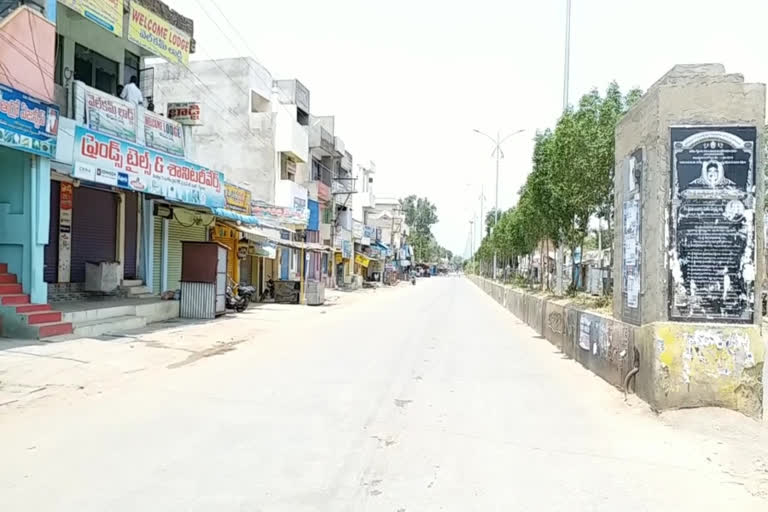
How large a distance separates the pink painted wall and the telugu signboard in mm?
6733

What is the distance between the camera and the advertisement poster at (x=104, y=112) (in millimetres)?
15891

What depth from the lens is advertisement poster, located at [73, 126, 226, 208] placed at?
14.3 meters

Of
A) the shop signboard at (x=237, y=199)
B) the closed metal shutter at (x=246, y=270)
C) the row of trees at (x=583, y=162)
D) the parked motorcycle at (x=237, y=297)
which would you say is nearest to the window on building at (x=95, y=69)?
the shop signboard at (x=237, y=199)

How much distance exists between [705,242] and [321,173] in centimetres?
4202

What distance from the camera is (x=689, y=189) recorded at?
307 inches

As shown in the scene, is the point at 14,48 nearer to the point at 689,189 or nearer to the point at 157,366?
the point at 157,366

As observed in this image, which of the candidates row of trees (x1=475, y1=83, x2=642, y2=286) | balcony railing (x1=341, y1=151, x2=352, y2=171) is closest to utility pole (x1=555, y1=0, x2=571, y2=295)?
row of trees (x1=475, y1=83, x2=642, y2=286)

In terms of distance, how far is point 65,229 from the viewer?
54.9 ft

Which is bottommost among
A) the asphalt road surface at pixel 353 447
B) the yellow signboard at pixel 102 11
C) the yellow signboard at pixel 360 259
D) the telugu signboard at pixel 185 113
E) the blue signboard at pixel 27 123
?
the asphalt road surface at pixel 353 447

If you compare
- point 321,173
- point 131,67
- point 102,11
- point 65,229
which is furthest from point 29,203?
point 321,173

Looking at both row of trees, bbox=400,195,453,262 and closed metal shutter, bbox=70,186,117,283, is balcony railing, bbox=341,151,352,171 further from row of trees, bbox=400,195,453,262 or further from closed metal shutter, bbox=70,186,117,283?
row of trees, bbox=400,195,453,262

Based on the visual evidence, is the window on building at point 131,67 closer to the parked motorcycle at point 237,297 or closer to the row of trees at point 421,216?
the parked motorcycle at point 237,297

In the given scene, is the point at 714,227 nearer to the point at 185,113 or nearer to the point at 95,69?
the point at 185,113

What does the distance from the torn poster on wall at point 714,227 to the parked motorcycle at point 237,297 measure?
17055mm
